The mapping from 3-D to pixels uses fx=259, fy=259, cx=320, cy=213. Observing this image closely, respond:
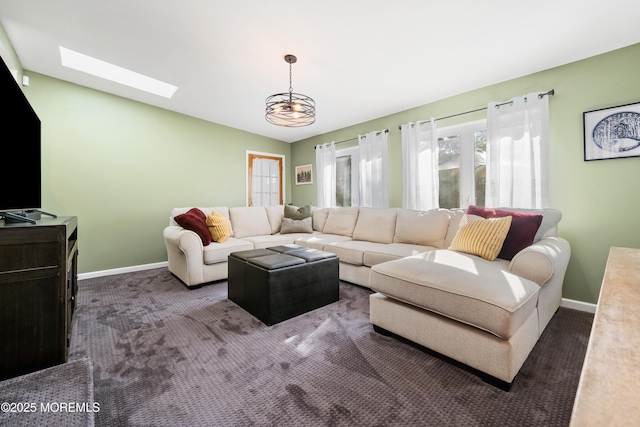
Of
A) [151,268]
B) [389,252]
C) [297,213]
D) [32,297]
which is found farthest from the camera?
[297,213]

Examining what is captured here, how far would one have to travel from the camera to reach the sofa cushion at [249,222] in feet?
12.8

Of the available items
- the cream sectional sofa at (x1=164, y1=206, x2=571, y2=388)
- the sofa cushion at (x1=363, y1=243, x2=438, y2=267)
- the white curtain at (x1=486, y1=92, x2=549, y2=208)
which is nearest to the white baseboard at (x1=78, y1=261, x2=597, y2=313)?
the cream sectional sofa at (x1=164, y1=206, x2=571, y2=388)

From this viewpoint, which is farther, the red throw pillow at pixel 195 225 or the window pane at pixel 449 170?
the window pane at pixel 449 170

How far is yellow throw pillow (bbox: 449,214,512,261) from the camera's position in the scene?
2.09 metres

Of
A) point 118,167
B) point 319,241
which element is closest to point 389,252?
point 319,241

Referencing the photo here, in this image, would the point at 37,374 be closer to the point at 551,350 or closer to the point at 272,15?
the point at 272,15

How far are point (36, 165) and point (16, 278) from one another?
100cm

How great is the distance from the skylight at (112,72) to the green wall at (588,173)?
13.9 feet

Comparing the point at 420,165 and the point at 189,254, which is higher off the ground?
the point at 420,165

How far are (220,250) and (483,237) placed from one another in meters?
2.73

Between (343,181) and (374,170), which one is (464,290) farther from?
(343,181)

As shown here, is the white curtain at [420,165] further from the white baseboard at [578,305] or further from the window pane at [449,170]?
the white baseboard at [578,305]

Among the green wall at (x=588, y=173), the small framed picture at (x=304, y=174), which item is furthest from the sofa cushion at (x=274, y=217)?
the green wall at (x=588, y=173)

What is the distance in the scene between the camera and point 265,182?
5.34m
